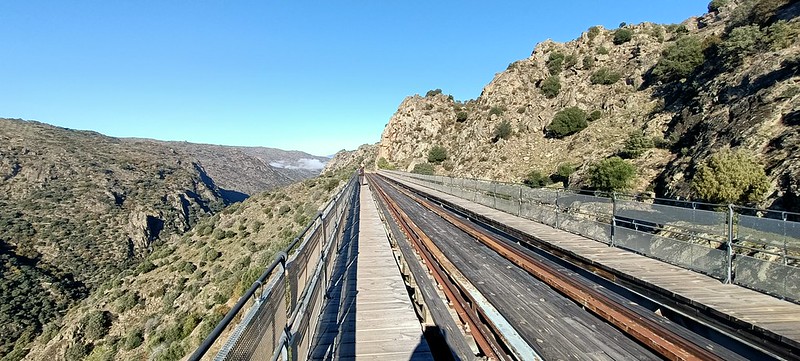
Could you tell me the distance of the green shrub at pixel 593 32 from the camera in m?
65.0

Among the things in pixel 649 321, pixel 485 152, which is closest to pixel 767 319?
pixel 649 321

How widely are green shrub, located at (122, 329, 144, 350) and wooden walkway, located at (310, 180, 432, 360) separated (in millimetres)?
37700

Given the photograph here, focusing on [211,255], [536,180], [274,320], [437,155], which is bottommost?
[211,255]

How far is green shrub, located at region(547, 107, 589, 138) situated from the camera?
4644 centimetres

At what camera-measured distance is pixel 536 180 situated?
39844 mm

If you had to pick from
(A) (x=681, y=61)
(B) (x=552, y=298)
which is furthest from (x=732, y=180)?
(A) (x=681, y=61)

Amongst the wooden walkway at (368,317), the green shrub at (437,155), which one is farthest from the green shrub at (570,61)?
the wooden walkway at (368,317)

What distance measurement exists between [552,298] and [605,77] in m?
53.5

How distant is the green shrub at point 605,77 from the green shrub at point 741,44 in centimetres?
1772

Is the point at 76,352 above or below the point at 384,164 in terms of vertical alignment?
below

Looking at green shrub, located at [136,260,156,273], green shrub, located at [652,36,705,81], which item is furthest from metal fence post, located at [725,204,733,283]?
green shrub, located at [136,260,156,273]

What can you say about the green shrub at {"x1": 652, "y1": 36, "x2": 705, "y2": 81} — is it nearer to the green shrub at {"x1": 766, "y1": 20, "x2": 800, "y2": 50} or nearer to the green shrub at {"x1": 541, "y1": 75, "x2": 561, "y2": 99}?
the green shrub at {"x1": 766, "y1": 20, "x2": 800, "y2": 50}

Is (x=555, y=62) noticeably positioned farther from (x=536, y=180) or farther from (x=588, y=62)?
(x=536, y=180)

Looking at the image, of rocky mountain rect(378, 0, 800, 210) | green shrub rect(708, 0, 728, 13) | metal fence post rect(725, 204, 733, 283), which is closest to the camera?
metal fence post rect(725, 204, 733, 283)
